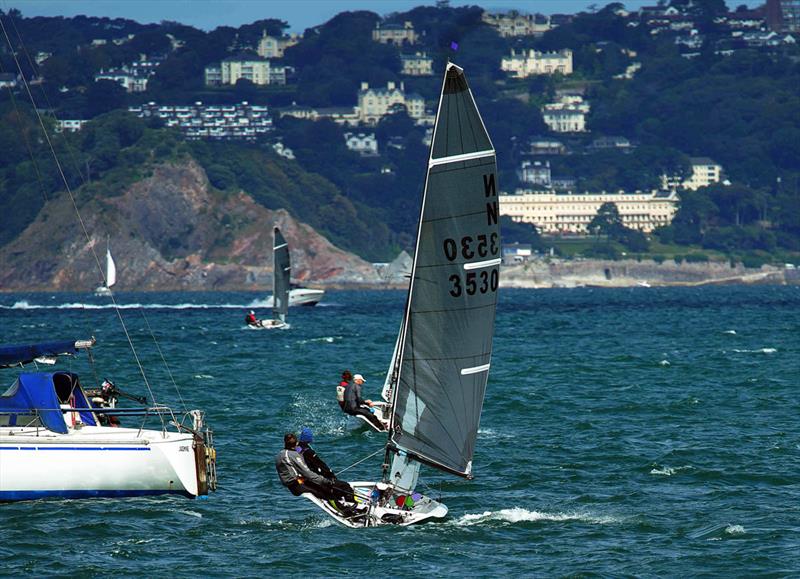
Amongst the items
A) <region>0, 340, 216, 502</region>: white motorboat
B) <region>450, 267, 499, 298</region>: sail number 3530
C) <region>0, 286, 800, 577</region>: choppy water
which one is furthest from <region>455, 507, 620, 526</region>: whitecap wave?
<region>0, 340, 216, 502</region>: white motorboat

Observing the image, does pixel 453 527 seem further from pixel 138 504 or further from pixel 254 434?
pixel 254 434

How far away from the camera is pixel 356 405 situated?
36562 millimetres

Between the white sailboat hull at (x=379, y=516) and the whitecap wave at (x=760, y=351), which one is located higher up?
the white sailboat hull at (x=379, y=516)

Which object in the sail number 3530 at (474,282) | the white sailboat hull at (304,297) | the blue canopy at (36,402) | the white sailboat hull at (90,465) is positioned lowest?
the white sailboat hull at (304,297)

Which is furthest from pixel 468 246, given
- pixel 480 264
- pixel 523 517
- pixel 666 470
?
pixel 666 470

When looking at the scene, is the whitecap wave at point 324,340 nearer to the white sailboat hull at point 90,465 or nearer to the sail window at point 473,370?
the white sailboat hull at point 90,465

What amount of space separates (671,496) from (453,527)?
539cm

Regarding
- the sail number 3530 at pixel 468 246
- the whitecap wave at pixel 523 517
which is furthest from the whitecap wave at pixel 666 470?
the sail number 3530 at pixel 468 246

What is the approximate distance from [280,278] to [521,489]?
218ft

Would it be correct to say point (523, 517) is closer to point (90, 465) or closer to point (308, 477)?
point (308, 477)

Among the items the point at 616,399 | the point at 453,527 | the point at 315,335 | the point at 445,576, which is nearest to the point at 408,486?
the point at 453,527

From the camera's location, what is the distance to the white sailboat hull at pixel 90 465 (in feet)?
85.8

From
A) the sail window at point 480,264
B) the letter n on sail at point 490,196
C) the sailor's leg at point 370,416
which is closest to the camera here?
the letter n on sail at point 490,196

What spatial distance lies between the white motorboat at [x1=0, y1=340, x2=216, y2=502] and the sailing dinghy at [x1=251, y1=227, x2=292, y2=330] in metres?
66.2
